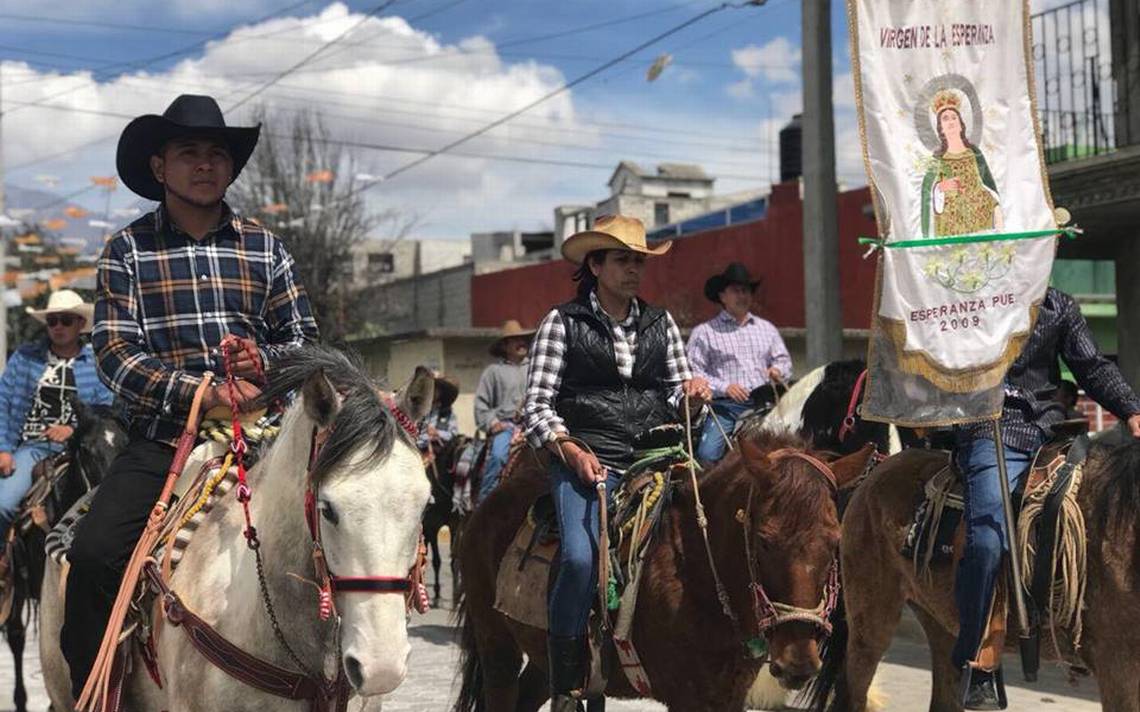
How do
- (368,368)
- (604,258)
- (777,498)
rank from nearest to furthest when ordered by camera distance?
(368,368) → (777,498) → (604,258)

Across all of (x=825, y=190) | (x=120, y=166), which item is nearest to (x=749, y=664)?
(x=120, y=166)

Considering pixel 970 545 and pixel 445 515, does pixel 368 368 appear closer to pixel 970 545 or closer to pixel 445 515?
pixel 970 545

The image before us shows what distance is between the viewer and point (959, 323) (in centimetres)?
538

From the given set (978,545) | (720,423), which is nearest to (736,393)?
(720,423)

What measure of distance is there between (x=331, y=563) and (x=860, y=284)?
20.6 meters

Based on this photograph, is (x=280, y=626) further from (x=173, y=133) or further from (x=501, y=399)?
(x=501, y=399)

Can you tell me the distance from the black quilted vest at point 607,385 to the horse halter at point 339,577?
1946 mm

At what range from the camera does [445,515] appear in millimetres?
13797

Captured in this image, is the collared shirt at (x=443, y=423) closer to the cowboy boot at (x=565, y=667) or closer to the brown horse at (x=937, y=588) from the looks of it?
the brown horse at (x=937, y=588)

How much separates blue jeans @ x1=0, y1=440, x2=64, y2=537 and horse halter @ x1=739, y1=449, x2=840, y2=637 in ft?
19.2

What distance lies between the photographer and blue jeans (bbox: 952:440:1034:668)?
5.86 m

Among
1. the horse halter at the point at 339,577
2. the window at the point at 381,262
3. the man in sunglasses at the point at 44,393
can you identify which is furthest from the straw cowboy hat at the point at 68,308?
the window at the point at 381,262

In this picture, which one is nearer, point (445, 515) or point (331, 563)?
point (331, 563)

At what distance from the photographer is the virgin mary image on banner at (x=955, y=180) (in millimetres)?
5387
